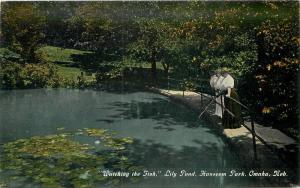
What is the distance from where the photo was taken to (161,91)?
822 cm

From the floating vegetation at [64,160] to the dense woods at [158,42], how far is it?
3.81 ft

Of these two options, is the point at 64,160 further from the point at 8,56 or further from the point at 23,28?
→ the point at 23,28

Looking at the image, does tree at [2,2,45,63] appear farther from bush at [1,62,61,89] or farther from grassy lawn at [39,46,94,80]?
grassy lawn at [39,46,94,80]

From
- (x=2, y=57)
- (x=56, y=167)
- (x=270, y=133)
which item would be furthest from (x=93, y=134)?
(x=270, y=133)

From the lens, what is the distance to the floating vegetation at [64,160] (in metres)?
6.82

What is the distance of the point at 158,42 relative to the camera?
7957 millimetres

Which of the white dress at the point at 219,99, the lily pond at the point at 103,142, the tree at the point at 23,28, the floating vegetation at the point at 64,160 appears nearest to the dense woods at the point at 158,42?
the tree at the point at 23,28

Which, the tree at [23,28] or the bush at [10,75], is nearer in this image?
the tree at [23,28]

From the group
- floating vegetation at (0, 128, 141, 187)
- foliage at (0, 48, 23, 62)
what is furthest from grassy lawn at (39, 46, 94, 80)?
floating vegetation at (0, 128, 141, 187)

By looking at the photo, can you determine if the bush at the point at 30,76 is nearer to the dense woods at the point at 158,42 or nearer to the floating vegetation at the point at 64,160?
the dense woods at the point at 158,42

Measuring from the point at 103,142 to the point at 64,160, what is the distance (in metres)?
0.83

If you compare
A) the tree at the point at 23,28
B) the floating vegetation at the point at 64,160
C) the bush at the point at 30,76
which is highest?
the tree at the point at 23,28

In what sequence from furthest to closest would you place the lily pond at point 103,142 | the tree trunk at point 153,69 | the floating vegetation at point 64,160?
the tree trunk at point 153,69, the lily pond at point 103,142, the floating vegetation at point 64,160

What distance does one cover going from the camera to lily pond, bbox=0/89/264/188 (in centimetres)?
693
